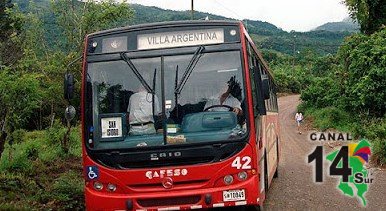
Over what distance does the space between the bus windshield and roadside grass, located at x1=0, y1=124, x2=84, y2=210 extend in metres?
2.30

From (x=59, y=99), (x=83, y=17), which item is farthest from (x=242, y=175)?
(x=83, y=17)

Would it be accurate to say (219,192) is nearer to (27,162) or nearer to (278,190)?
(278,190)

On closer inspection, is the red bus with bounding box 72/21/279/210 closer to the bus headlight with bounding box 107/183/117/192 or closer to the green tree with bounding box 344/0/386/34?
the bus headlight with bounding box 107/183/117/192

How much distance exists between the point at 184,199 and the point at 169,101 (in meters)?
1.32

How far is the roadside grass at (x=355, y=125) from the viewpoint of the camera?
51.1 feet

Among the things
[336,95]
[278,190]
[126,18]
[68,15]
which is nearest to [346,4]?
[336,95]

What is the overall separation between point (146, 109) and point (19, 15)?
31.1m

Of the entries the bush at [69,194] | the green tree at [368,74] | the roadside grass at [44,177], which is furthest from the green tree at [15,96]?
the green tree at [368,74]

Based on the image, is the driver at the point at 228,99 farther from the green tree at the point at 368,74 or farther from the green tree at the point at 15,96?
the green tree at the point at 368,74

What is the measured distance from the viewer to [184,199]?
6.78m

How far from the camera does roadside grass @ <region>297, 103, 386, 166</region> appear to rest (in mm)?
15578

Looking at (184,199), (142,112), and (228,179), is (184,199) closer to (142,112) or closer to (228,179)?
(228,179)

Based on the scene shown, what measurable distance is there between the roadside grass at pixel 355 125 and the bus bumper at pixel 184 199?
9584 mm

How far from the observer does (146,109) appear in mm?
6930
